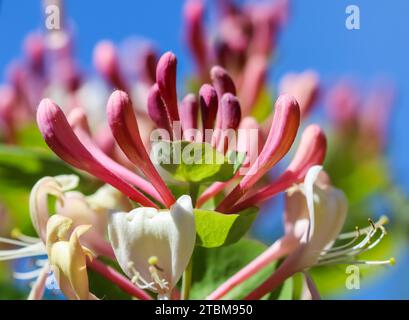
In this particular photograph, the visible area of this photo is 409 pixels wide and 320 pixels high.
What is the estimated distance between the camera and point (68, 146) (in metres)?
1.36

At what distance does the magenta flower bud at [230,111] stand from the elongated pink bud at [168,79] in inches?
3.1

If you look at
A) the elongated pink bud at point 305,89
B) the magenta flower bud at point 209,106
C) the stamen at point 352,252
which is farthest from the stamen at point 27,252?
the elongated pink bud at point 305,89

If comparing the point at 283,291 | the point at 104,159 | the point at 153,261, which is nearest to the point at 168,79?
the point at 104,159

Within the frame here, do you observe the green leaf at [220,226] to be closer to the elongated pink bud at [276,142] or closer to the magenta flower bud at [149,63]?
the elongated pink bud at [276,142]

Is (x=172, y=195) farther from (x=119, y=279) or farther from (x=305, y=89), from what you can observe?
(x=305, y=89)

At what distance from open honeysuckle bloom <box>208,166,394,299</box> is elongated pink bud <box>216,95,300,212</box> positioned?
75 mm


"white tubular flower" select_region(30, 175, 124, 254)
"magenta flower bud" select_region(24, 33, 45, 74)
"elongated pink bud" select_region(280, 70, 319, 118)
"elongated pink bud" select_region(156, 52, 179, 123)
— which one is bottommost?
"white tubular flower" select_region(30, 175, 124, 254)

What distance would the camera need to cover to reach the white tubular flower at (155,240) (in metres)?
1.27

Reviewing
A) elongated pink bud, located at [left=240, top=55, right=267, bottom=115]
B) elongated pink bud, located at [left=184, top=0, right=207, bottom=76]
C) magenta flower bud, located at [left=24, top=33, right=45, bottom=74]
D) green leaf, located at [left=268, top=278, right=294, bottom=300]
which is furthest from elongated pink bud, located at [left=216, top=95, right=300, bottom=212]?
magenta flower bud, located at [left=24, top=33, right=45, bottom=74]

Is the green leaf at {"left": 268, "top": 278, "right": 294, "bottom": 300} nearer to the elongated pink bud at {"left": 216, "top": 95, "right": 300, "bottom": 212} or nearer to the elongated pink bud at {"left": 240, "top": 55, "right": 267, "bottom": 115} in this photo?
the elongated pink bud at {"left": 216, "top": 95, "right": 300, "bottom": 212}

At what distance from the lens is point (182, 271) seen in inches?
51.2

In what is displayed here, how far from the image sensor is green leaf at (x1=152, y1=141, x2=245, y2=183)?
130 centimetres

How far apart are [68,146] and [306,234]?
0.41m
